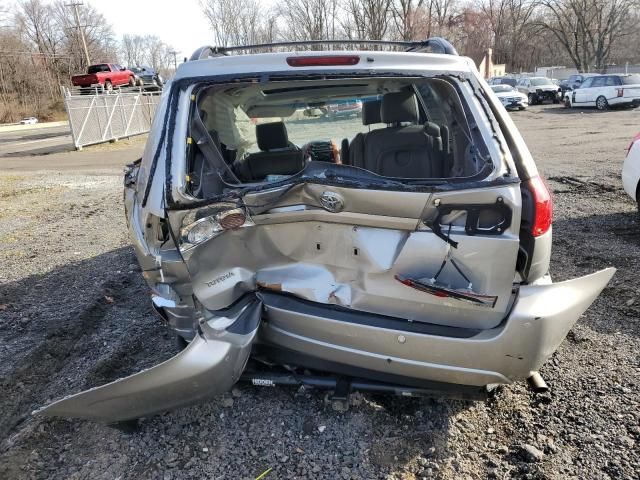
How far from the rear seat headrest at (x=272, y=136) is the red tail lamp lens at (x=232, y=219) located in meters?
0.86

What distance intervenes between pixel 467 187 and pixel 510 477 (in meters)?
1.37

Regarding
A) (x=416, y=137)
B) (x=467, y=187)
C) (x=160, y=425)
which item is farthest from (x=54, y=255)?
(x=467, y=187)

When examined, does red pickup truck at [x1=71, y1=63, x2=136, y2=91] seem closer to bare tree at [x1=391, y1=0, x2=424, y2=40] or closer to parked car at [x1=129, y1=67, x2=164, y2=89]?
parked car at [x1=129, y1=67, x2=164, y2=89]

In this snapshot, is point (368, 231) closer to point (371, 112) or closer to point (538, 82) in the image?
point (371, 112)

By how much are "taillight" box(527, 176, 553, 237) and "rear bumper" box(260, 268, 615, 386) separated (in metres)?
0.27

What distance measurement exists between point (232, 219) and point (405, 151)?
3.70ft

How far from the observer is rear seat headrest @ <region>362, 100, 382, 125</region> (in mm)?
3160

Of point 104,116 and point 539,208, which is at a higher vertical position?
point 539,208

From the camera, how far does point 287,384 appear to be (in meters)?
2.72

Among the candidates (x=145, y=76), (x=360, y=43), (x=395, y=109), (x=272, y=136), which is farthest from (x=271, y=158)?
(x=145, y=76)

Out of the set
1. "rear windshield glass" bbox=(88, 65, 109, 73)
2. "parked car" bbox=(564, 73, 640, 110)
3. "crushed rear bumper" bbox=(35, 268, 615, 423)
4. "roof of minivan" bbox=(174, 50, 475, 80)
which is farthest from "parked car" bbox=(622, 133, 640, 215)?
"rear windshield glass" bbox=(88, 65, 109, 73)

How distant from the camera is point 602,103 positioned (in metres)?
25.7

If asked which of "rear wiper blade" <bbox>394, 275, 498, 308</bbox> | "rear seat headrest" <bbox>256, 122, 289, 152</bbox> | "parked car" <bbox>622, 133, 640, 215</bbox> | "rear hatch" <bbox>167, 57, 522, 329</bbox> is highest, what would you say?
"rear seat headrest" <bbox>256, 122, 289, 152</bbox>

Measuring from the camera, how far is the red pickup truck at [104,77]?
3044 cm
